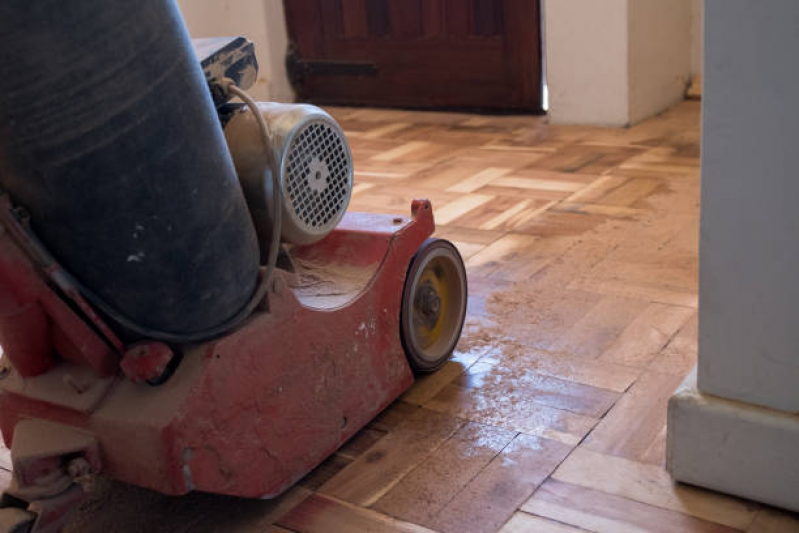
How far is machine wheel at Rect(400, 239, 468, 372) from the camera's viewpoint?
4.86ft

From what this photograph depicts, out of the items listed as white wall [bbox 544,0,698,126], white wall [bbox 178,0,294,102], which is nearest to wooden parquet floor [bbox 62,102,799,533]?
white wall [bbox 544,0,698,126]

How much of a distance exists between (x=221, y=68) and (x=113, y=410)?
1.57 feet

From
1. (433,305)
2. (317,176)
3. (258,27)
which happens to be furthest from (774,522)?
(258,27)

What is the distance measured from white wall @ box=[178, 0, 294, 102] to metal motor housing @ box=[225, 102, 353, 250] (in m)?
2.51

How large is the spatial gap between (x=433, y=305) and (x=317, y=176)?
0.36 metres

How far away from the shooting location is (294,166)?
126 cm

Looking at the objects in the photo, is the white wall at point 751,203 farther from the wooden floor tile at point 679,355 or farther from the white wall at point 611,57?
the white wall at point 611,57

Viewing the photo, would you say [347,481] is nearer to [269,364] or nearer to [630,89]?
[269,364]

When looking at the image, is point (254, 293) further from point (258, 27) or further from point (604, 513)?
point (258, 27)

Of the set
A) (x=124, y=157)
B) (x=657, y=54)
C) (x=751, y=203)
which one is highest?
(x=124, y=157)

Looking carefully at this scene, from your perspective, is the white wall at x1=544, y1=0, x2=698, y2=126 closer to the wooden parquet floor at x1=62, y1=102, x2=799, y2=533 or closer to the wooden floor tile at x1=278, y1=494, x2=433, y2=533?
the wooden parquet floor at x1=62, y1=102, x2=799, y2=533

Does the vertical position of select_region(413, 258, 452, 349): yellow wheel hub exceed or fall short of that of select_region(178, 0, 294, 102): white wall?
it falls short

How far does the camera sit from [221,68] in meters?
1.29

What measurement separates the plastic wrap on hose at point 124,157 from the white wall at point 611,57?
2071mm
